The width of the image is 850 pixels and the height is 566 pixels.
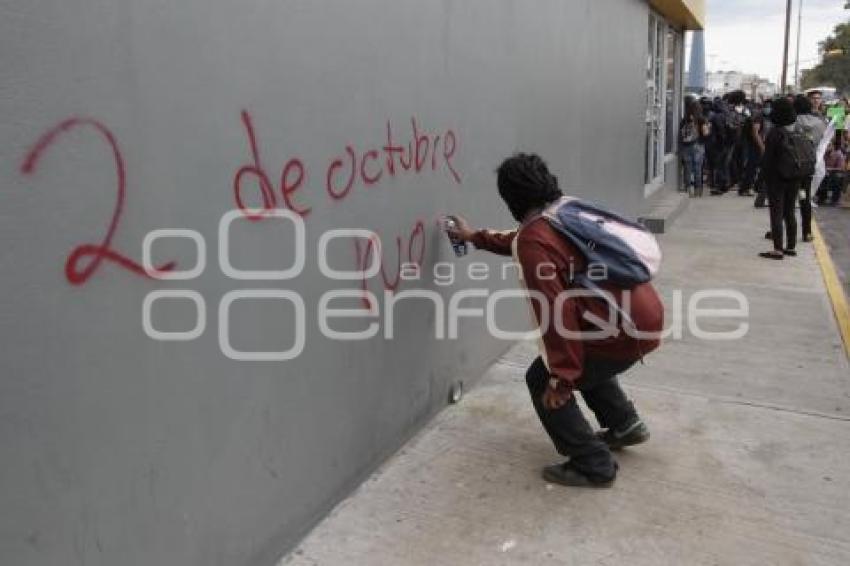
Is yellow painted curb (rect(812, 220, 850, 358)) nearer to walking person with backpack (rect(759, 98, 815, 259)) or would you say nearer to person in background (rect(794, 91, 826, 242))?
person in background (rect(794, 91, 826, 242))

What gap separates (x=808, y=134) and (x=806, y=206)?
1.04 m

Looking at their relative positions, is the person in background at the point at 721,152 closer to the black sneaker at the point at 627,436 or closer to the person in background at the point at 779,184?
the person in background at the point at 779,184

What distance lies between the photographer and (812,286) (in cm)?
730

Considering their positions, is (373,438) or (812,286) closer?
(373,438)

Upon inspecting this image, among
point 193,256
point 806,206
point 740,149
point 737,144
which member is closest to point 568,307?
point 193,256

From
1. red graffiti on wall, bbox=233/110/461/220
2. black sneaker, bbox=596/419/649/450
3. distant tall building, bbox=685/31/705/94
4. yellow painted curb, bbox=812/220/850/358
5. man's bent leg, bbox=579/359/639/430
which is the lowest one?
yellow painted curb, bbox=812/220/850/358

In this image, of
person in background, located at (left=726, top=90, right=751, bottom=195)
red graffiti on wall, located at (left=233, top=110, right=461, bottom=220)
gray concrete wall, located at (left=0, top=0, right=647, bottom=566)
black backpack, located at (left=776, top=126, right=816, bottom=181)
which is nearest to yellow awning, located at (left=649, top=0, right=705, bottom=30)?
person in background, located at (left=726, top=90, right=751, bottom=195)

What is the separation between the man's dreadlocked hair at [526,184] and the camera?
327 centimetres

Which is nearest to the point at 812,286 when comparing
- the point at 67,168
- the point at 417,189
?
the point at 417,189

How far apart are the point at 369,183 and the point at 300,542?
139 centimetres

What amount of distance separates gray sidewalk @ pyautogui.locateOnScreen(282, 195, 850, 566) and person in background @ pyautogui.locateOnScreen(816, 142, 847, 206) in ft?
30.7

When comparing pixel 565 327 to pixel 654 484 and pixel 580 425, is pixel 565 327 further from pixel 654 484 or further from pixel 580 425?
pixel 654 484

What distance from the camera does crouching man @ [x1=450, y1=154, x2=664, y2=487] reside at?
3135 mm

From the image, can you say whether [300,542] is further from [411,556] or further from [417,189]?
[417,189]
